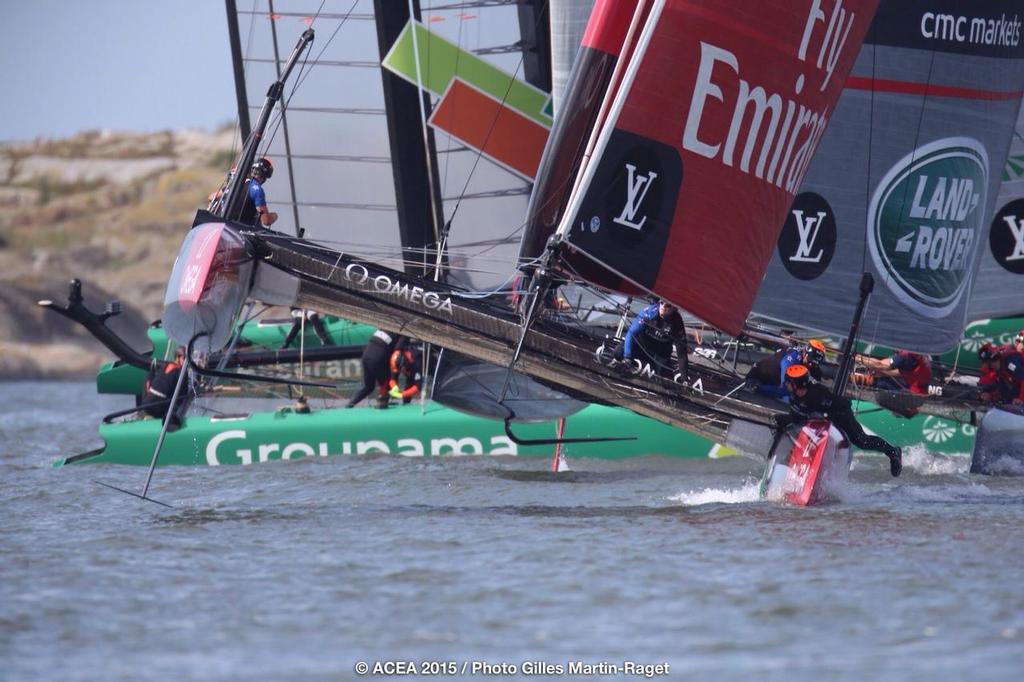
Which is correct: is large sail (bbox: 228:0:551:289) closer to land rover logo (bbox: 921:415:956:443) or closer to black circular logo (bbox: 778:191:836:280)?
black circular logo (bbox: 778:191:836:280)

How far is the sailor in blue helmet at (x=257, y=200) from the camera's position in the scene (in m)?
9.28

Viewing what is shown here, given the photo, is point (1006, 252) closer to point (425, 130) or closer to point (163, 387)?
point (425, 130)

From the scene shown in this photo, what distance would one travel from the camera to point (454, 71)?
1347 centimetres

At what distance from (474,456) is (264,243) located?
3698 mm

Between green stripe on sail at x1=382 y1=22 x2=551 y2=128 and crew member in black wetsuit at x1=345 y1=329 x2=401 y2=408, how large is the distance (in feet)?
7.59

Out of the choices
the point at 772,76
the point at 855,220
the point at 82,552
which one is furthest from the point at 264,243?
the point at 855,220

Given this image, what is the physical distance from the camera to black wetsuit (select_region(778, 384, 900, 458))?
30.1ft

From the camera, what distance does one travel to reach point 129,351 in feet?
45.1

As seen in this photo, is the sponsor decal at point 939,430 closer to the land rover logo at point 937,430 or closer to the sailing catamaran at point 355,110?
the land rover logo at point 937,430

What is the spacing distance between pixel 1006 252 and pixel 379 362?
4.95m

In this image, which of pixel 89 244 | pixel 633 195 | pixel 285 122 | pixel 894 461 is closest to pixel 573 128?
pixel 633 195

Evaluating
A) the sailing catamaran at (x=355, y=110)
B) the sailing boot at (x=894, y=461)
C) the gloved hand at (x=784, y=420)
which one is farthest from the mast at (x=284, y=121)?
the sailing boot at (x=894, y=461)

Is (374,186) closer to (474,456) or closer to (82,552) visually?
(474,456)

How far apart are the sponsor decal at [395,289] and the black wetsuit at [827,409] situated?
79.8 inches
